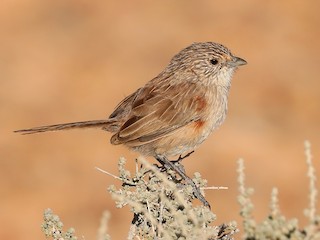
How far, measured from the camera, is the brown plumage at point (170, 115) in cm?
744

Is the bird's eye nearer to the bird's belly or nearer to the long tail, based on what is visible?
the bird's belly

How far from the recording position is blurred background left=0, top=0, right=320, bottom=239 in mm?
15086

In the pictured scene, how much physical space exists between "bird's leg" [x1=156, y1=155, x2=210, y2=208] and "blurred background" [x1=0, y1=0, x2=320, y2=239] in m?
6.59

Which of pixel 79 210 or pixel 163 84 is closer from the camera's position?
pixel 163 84

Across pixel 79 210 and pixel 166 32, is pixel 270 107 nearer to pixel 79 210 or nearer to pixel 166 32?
pixel 166 32

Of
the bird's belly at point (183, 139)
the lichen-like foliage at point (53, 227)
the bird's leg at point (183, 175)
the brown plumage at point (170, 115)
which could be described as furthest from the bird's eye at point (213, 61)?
the lichen-like foliage at point (53, 227)

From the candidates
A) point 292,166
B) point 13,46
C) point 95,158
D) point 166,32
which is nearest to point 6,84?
point 13,46

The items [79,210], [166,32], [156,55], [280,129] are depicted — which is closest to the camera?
[79,210]

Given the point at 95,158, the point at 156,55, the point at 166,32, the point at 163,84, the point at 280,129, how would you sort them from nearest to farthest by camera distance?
1. the point at 163,84
2. the point at 95,158
3. the point at 280,129
4. the point at 156,55
5. the point at 166,32

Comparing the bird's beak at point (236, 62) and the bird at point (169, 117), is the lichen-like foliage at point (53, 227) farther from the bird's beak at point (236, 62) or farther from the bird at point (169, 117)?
the bird's beak at point (236, 62)

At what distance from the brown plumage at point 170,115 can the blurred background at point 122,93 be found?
6.41m

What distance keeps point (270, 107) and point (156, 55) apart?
9.89ft

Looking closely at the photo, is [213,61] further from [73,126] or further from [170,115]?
[73,126]

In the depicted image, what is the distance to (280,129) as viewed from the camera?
58.5 ft
